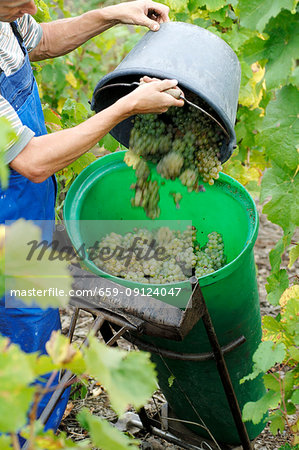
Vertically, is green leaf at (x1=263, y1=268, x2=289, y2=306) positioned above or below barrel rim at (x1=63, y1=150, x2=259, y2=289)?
below

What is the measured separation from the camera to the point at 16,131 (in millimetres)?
1522

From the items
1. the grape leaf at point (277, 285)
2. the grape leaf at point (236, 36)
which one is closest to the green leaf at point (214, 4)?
the grape leaf at point (236, 36)

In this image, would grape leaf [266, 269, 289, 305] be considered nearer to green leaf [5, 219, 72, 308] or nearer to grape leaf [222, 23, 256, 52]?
grape leaf [222, 23, 256, 52]

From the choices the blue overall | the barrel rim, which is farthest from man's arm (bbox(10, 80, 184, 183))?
the barrel rim

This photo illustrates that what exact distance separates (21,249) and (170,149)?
1.22 metres

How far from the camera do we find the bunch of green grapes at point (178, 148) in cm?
185

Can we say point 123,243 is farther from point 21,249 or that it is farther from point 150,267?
point 21,249

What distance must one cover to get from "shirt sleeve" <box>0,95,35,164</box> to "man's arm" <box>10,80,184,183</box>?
0.02 m

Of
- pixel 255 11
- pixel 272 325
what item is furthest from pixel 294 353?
pixel 255 11

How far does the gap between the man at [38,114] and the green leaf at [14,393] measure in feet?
3.31

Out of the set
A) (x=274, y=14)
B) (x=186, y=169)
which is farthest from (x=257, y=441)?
(x=274, y=14)

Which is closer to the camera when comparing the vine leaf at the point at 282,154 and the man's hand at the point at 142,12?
the vine leaf at the point at 282,154

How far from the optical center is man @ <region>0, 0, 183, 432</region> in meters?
1.56

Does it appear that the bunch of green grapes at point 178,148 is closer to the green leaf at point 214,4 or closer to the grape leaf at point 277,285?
the grape leaf at point 277,285
